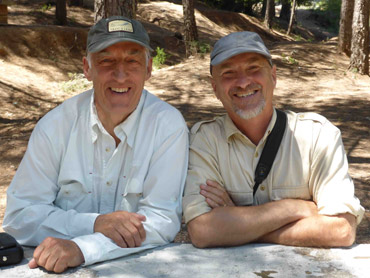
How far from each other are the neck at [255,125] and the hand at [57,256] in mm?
1053

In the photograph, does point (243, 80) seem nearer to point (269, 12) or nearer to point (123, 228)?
point (123, 228)

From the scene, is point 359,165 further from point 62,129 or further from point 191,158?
point 62,129

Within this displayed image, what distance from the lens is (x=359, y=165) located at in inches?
239

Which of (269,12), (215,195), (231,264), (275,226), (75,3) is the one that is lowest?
(231,264)

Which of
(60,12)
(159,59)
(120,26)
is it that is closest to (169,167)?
(120,26)

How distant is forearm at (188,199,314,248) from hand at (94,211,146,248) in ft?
0.91

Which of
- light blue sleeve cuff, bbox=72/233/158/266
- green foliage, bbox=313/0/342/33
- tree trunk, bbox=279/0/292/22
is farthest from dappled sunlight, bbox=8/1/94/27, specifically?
green foliage, bbox=313/0/342/33

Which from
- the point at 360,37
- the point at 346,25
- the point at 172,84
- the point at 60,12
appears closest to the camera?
the point at 172,84

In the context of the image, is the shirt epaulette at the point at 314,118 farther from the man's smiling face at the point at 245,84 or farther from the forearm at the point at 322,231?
the forearm at the point at 322,231

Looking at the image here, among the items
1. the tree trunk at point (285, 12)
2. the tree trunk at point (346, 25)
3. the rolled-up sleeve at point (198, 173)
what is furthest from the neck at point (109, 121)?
the tree trunk at point (285, 12)

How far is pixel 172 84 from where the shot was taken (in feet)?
35.5

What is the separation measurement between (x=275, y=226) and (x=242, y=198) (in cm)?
27

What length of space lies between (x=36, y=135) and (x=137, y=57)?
662 millimetres

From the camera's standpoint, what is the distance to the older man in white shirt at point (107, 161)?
8.79ft
